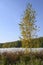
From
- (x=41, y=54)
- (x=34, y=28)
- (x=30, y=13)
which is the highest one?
(x=30, y=13)

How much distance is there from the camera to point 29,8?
55.1 ft

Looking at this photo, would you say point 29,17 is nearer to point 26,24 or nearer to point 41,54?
point 26,24

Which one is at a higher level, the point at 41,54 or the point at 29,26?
the point at 29,26

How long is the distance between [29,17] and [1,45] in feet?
71.2

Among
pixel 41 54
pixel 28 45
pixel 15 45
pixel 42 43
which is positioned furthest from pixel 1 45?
pixel 28 45

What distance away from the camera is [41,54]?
23734 mm

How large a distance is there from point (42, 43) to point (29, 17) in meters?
15.4

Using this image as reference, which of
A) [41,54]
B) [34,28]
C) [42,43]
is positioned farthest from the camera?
[42,43]

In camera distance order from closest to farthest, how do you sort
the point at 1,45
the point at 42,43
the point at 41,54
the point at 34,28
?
the point at 34,28, the point at 41,54, the point at 42,43, the point at 1,45

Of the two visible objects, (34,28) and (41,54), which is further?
(41,54)

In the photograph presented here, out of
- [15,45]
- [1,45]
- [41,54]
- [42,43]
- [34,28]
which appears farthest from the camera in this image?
[1,45]

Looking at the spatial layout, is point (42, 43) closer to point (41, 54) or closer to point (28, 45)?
point (41, 54)

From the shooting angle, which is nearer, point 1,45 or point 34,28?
point 34,28

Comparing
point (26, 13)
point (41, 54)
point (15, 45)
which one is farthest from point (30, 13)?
point (15, 45)
